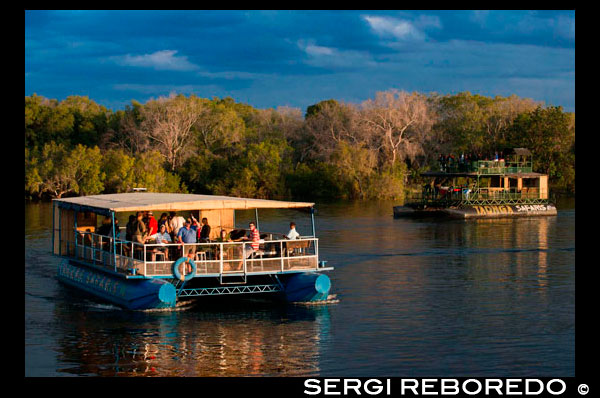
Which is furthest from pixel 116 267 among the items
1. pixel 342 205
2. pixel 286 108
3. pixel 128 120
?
pixel 286 108

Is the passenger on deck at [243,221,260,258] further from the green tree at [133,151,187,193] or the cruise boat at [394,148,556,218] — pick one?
the green tree at [133,151,187,193]

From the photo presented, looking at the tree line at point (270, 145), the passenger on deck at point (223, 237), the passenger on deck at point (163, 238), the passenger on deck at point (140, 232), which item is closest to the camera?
the passenger on deck at point (163, 238)

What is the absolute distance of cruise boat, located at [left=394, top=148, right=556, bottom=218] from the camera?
212 feet

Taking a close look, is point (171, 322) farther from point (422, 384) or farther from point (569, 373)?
point (569, 373)

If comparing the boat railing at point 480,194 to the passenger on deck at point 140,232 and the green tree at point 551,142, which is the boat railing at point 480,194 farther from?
the passenger on deck at point 140,232

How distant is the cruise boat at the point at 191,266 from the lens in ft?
84.0

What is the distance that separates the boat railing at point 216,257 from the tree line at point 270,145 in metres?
51.7

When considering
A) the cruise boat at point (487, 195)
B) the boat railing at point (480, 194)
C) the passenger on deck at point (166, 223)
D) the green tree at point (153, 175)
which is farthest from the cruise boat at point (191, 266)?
the green tree at point (153, 175)

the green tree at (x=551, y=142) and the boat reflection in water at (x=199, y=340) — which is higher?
the green tree at (x=551, y=142)

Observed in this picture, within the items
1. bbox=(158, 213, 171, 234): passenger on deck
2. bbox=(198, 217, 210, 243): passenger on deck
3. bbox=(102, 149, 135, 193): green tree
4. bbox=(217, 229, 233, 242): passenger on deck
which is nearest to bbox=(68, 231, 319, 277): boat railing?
bbox=(217, 229, 233, 242): passenger on deck

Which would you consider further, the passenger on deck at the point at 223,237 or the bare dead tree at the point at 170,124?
the bare dead tree at the point at 170,124

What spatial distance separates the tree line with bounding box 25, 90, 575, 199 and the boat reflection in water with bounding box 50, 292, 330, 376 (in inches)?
2081

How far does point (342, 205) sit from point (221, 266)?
5045 centimetres

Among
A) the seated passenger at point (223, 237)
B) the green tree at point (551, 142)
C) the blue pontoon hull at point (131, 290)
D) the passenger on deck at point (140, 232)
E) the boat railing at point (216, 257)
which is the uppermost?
the green tree at point (551, 142)
